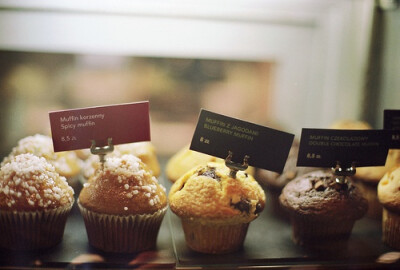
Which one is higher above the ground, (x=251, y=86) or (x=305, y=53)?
(x=305, y=53)

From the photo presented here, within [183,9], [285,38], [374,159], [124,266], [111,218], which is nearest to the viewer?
[124,266]

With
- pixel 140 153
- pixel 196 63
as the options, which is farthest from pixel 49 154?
pixel 196 63

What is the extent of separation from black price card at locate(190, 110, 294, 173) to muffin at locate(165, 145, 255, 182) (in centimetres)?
60

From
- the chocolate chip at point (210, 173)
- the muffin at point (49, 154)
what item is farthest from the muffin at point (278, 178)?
the muffin at point (49, 154)

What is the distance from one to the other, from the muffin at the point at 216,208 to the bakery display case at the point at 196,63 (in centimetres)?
37

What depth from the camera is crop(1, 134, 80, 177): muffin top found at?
2.25m

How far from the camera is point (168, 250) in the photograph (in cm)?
188

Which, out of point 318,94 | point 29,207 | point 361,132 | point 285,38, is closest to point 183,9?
point 285,38

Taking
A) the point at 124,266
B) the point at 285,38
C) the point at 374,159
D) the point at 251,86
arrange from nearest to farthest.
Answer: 1. the point at 124,266
2. the point at 374,159
3. the point at 285,38
4. the point at 251,86

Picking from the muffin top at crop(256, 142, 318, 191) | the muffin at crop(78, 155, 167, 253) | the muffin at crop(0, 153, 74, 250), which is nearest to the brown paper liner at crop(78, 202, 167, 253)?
the muffin at crop(78, 155, 167, 253)

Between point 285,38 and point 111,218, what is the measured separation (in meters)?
1.93

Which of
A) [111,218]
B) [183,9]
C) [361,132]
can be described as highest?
[183,9]

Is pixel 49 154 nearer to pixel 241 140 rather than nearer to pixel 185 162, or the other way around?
pixel 185 162

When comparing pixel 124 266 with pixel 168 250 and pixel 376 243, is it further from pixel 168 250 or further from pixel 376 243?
pixel 376 243
